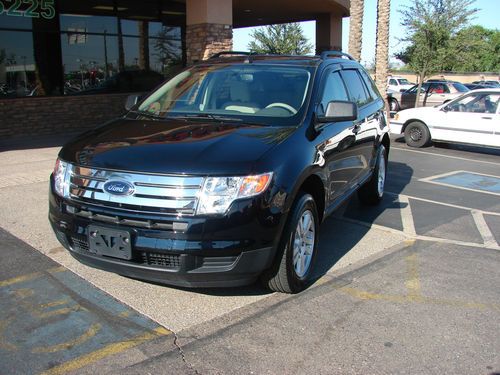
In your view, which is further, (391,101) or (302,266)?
(391,101)

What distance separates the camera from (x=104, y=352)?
3.19 meters

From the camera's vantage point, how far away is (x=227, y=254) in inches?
133

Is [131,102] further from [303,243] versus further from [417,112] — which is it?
[417,112]

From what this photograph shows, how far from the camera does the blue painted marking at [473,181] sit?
860 cm

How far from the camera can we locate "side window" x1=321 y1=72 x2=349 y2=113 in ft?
15.7

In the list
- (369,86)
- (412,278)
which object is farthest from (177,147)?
(369,86)

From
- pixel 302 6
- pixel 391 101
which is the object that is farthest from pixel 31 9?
pixel 391 101

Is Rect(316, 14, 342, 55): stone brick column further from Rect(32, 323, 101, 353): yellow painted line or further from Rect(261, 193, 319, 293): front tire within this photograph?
Rect(32, 323, 101, 353): yellow painted line

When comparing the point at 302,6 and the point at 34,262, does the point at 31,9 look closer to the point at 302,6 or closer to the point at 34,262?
the point at 302,6

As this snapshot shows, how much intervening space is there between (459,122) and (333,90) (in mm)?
8414

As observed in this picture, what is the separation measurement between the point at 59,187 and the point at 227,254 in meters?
1.45

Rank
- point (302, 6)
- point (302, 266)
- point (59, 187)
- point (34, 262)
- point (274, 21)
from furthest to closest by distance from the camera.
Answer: point (274, 21) < point (302, 6) < point (34, 262) < point (302, 266) < point (59, 187)

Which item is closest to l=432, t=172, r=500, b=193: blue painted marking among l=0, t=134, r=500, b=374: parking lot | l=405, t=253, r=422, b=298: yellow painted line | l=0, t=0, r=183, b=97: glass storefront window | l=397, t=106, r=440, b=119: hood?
l=0, t=134, r=500, b=374: parking lot

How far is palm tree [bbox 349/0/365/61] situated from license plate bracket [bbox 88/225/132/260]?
16819 mm
